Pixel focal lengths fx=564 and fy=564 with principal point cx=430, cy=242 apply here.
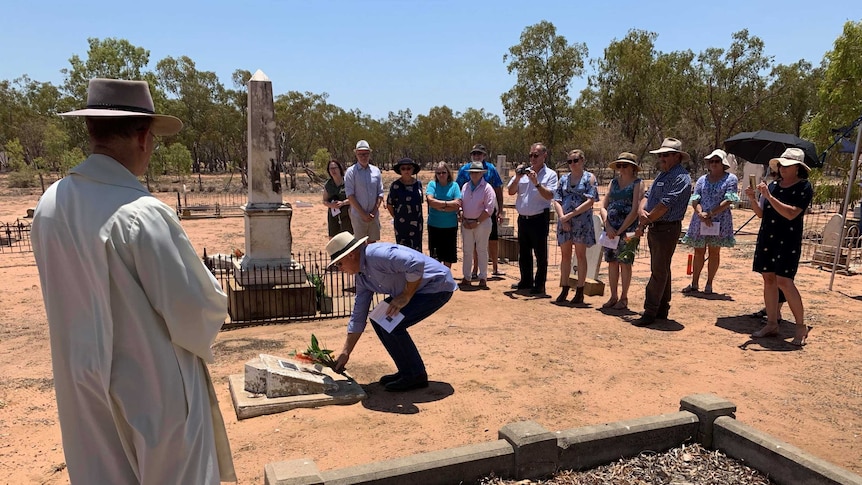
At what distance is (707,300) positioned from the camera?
24.8ft

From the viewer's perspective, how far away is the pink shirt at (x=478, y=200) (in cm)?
804

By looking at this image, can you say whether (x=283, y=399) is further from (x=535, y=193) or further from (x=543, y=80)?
(x=543, y=80)

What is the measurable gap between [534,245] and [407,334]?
358 centimetres

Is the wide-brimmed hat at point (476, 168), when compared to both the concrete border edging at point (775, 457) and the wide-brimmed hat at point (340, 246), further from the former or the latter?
the concrete border edging at point (775, 457)

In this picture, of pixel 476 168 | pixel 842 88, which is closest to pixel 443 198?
pixel 476 168

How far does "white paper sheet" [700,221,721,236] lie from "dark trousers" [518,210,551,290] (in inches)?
80.8

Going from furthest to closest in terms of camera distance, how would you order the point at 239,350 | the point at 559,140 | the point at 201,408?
the point at 559,140 < the point at 239,350 < the point at 201,408

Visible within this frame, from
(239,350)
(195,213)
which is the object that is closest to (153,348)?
(239,350)

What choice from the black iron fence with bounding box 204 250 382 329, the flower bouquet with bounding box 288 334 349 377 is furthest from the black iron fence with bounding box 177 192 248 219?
the flower bouquet with bounding box 288 334 349 377

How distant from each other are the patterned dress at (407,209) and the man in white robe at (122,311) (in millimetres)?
5914

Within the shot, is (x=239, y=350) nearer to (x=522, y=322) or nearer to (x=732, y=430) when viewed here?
(x=522, y=322)

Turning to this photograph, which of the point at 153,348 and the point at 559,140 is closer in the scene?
the point at 153,348

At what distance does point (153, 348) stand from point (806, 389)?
4.84m

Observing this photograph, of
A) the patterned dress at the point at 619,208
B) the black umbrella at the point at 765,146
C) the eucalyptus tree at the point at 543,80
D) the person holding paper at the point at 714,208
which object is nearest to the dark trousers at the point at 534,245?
the patterned dress at the point at 619,208
